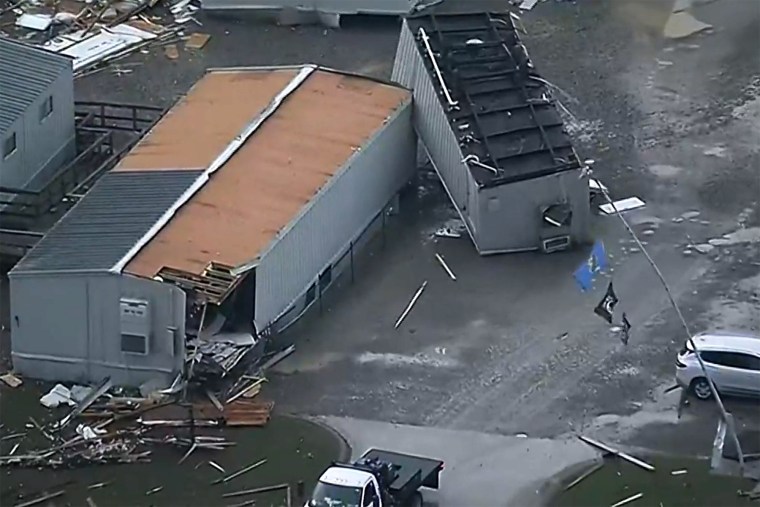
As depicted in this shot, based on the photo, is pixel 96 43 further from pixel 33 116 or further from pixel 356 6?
pixel 33 116

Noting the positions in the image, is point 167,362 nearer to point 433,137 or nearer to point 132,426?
point 132,426

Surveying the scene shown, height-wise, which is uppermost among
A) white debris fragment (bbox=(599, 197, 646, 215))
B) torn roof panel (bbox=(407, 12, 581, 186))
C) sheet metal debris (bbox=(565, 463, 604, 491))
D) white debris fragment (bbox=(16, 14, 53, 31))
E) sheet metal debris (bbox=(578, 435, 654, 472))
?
torn roof panel (bbox=(407, 12, 581, 186))

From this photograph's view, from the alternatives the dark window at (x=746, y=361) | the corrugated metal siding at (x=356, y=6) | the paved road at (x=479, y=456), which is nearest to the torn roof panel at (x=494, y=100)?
the dark window at (x=746, y=361)

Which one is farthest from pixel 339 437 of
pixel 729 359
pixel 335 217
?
pixel 729 359

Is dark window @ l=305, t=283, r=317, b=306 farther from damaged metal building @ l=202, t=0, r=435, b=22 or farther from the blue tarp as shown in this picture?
damaged metal building @ l=202, t=0, r=435, b=22

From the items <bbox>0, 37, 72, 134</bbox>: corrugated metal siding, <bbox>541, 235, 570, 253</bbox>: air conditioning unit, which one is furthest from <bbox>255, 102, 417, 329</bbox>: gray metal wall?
<bbox>0, 37, 72, 134</bbox>: corrugated metal siding

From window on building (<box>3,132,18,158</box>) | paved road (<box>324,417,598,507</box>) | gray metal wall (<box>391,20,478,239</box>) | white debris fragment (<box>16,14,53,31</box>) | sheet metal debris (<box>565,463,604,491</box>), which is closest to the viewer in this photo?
paved road (<box>324,417,598,507</box>)

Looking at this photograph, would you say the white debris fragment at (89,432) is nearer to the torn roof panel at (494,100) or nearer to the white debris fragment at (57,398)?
the white debris fragment at (57,398)
